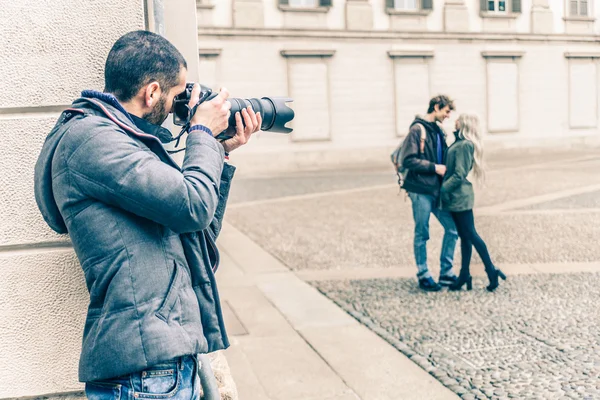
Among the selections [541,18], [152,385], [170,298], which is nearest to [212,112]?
[170,298]

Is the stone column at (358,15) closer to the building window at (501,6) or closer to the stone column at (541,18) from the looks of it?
the building window at (501,6)

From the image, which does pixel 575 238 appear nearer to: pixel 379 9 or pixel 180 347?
pixel 180 347

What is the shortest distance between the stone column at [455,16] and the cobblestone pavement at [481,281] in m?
10.1

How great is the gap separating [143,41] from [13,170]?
3.13 feet

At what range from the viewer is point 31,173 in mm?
2426

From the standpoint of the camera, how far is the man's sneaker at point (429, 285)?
20.3 feet

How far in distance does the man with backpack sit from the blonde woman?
0.11 meters

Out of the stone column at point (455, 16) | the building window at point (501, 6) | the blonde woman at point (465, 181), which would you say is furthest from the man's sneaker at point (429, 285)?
the building window at point (501, 6)

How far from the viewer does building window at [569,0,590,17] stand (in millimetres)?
26559

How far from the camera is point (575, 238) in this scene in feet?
28.1

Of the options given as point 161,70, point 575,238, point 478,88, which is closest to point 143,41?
point 161,70

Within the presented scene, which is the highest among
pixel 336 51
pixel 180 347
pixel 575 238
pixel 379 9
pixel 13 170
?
pixel 379 9

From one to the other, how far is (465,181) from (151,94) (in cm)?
449

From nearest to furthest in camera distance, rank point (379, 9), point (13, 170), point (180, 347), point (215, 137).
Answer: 1. point (180, 347)
2. point (215, 137)
3. point (13, 170)
4. point (379, 9)
